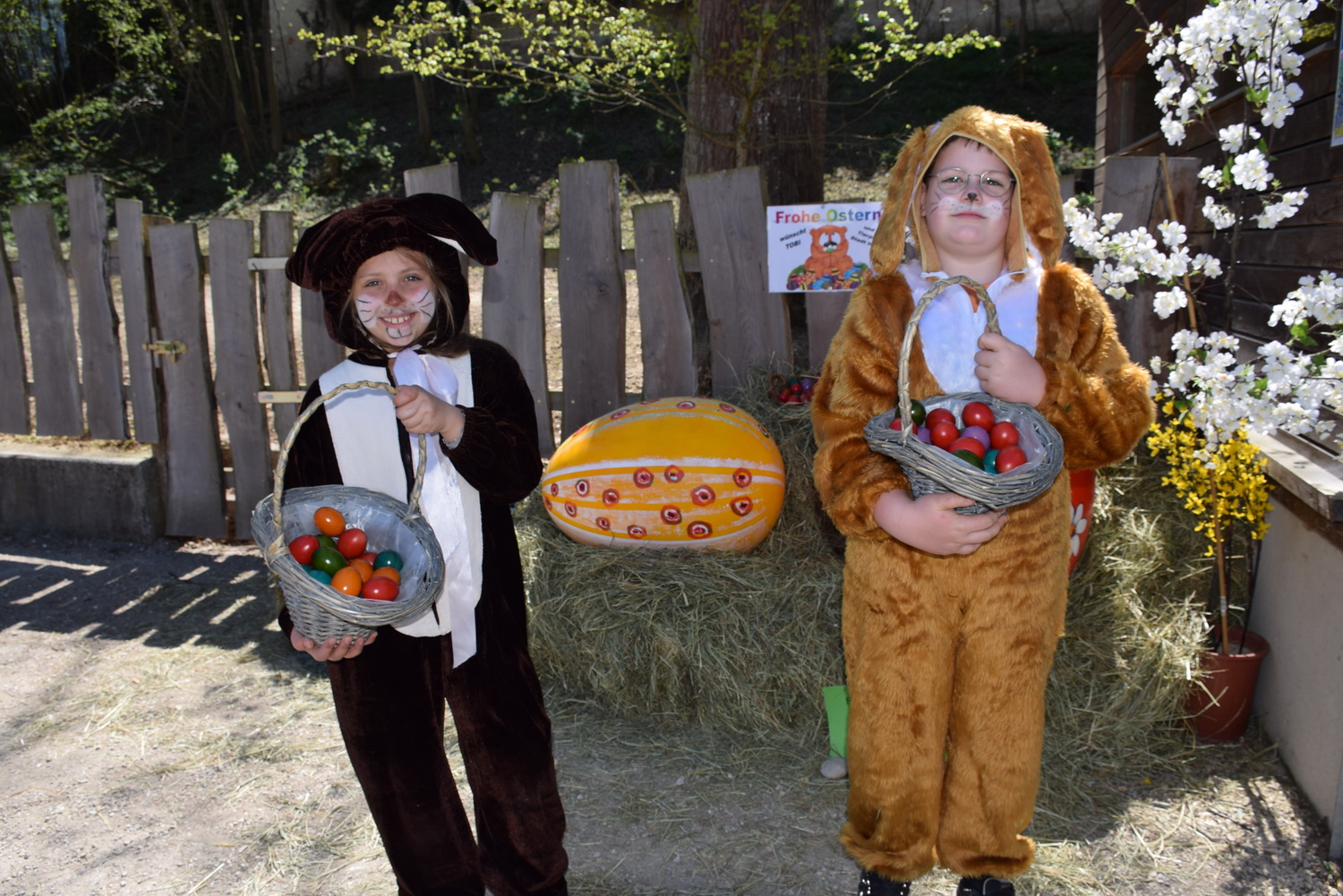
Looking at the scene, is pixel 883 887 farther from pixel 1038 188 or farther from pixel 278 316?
pixel 278 316

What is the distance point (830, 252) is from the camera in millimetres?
4441

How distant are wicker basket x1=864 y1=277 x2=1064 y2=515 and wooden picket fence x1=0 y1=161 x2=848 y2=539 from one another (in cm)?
242

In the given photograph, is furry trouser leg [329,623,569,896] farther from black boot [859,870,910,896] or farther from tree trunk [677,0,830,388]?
tree trunk [677,0,830,388]

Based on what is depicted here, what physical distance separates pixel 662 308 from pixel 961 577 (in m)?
2.70

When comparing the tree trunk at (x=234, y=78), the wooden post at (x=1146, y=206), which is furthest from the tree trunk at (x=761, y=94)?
the tree trunk at (x=234, y=78)

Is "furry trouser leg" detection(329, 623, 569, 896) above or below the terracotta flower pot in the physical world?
above

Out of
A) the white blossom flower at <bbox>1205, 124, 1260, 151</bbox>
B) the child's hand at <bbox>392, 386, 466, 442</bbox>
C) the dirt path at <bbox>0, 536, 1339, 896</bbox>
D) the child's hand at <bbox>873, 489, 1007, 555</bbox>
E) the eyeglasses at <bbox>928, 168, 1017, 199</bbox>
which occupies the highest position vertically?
the white blossom flower at <bbox>1205, 124, 1260, 151</bbox>

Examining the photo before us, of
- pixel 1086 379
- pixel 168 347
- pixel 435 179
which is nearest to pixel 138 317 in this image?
pixel 168 347

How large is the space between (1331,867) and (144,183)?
70.8 feet

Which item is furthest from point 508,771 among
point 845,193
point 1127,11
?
point 845,193

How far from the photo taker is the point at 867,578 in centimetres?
249

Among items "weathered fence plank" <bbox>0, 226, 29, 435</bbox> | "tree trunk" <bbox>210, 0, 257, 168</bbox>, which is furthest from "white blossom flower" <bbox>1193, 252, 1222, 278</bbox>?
"tree trunk" <bbox>210, 0, 257, 168</bbox>

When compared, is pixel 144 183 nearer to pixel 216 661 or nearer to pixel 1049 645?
pixel 216 661

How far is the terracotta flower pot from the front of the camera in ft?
11.4
